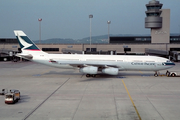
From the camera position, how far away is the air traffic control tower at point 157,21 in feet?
234

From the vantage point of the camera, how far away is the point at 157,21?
238ft

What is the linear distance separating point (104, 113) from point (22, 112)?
5975 millimetres

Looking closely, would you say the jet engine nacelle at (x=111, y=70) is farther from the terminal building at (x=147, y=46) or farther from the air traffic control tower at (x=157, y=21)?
the air traffic control tower at (x=157, y=21)

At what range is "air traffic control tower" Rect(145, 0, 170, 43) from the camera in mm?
71188

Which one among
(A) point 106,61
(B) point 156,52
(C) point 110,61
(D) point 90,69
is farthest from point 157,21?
(D) point 90,69

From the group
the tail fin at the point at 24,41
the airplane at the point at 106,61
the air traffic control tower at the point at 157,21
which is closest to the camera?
the airplane at the point at 106,61

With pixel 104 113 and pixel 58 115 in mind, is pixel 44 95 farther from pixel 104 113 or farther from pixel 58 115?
pixel 104 113

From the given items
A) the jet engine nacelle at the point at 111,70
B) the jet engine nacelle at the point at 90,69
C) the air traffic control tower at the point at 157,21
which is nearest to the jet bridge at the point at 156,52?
the air traffic control tower at the point at 157,21

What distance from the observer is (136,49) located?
65.1 meters

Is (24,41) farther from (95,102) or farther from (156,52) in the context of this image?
(156,52)

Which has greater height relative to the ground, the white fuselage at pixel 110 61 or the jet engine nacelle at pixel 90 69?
the white fuselage at pixel 110 61

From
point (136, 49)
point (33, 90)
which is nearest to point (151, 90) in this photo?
point (33, 90)

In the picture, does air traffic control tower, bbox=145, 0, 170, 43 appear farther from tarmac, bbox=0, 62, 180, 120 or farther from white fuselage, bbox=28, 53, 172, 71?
tarmac, bbox=0, 62, 180, 120

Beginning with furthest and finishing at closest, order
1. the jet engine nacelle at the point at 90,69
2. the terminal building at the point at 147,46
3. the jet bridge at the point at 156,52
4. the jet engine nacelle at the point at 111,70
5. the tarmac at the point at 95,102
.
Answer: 1. the terminal building at the point at 147,46
2. the jet bridge at the point at 156,52
3. the jet engine nacelle at the point at 111,70
4. the jet engine nacelle at the point at 90,69
5. the tarmac at the point at 95,102
